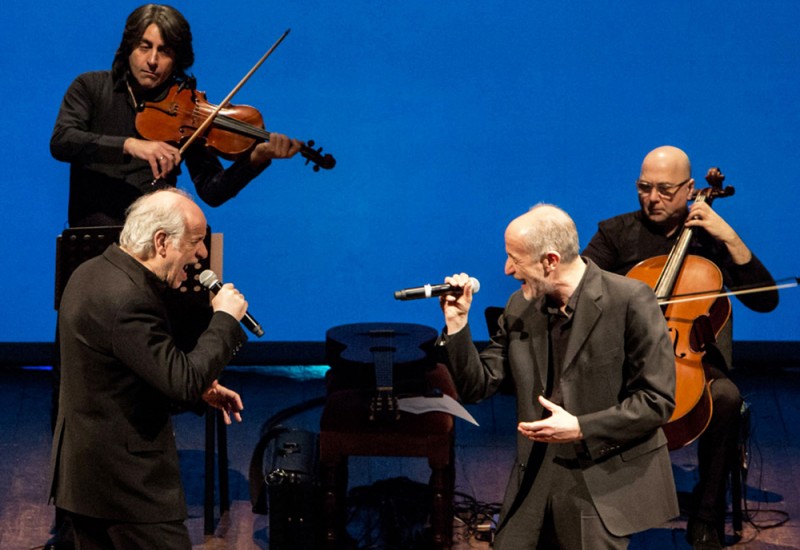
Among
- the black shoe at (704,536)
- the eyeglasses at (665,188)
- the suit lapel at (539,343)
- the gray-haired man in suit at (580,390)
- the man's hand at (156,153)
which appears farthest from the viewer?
the eyeglasses at (665,188)

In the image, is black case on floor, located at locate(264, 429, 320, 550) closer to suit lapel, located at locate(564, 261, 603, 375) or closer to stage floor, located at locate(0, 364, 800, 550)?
stage floor, located at locate(0, 364, 800, 550)

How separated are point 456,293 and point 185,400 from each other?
73 cm

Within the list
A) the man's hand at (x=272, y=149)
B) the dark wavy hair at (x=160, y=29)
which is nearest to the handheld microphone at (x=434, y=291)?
the man's hand at (x=272, y=149)

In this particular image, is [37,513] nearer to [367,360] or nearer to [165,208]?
[367,360]

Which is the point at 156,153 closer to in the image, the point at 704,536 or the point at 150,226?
the point at 150,226

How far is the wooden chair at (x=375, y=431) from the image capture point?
4129 mm

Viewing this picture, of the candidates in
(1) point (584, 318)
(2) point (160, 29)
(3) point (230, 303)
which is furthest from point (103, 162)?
(1) point (584, 318)

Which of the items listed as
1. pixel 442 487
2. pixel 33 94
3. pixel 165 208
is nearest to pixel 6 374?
pixel 33 94

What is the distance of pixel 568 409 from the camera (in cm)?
312

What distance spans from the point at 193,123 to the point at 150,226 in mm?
1244

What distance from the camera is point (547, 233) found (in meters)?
3.12

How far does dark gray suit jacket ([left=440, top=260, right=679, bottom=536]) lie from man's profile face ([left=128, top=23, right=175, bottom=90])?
5.63ft

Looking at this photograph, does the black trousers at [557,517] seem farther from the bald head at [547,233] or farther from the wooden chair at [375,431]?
the wooden chair at [375,431]

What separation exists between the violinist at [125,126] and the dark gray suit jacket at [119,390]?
126 cm
